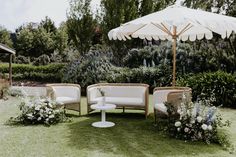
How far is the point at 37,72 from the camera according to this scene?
80.4ft

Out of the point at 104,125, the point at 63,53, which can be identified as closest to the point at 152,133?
the point at 104,125

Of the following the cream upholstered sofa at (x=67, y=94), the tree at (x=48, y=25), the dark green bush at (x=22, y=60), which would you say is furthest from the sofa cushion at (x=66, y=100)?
the tree at (x=48, y=25)

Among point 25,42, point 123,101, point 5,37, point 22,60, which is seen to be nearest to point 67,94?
point 123,101

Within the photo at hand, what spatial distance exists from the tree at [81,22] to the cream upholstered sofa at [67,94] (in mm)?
10645

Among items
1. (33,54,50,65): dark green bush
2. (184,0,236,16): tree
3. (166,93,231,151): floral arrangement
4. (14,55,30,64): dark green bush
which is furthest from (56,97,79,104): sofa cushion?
(14,55,30,64): dark green bush

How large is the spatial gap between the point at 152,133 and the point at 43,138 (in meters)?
2.43

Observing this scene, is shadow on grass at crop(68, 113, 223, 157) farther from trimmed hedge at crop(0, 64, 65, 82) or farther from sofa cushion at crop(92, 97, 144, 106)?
trimmed hedge at crop(0, 64, 65, 82)

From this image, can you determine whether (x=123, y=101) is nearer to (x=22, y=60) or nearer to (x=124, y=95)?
(x=124, y=95)

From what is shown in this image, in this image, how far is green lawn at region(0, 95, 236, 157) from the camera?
20.5ft

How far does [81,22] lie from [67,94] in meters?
10.8

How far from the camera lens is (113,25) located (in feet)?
63.8

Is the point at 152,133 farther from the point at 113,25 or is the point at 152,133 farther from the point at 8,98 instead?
the point at 113,25

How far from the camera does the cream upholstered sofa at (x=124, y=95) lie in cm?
940

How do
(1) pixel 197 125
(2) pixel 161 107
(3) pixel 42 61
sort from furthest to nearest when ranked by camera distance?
(3) pixel 42 61 < (2) pixel 161 107 < (1) pixel 197 125
